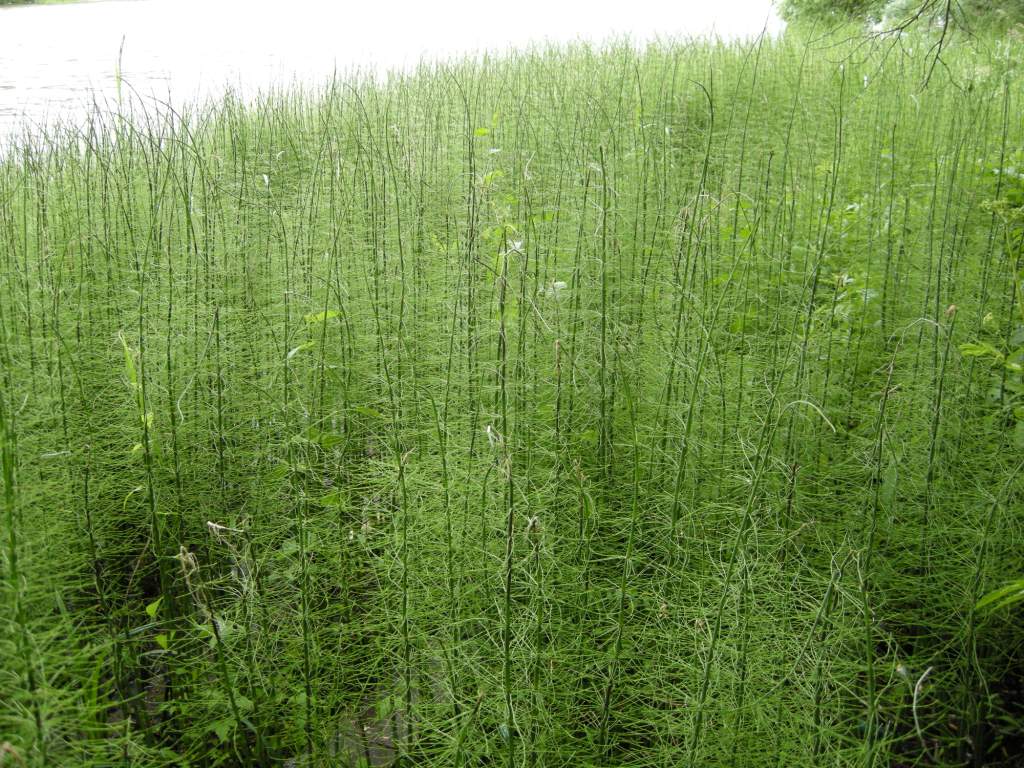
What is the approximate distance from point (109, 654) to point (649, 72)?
5332 mm

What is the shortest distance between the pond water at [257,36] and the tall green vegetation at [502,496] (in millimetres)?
2331

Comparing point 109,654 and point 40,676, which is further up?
point 40,676

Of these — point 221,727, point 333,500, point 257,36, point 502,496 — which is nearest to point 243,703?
point 221,727

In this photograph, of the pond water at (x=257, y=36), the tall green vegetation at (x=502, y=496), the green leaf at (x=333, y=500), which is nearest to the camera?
the tall green vegetation at (x=502, y=496)

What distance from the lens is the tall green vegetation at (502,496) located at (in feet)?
4.71

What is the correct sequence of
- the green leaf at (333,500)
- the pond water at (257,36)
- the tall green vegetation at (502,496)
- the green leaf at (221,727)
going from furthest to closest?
the pond water at (257,36), the green leaf at (333,500), the green leaf at (221,727), the tall green vegetation at (502,496)

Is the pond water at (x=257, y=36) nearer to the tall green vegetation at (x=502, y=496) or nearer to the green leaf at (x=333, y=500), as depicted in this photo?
the tall green vegetation at (x=502, y=496)

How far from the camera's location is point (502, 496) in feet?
5.42

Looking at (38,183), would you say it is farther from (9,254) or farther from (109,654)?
(109,654)

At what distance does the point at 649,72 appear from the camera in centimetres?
586

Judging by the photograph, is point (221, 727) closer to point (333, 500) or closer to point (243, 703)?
point (243, 703)

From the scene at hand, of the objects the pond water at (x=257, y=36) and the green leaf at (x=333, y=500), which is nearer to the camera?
the green leaf at (x=333, y=500)

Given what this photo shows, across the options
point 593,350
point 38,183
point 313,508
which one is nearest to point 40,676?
point 313,508

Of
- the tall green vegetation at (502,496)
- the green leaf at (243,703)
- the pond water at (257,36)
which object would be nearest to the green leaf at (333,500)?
the tall green vegetation at (502,496)
